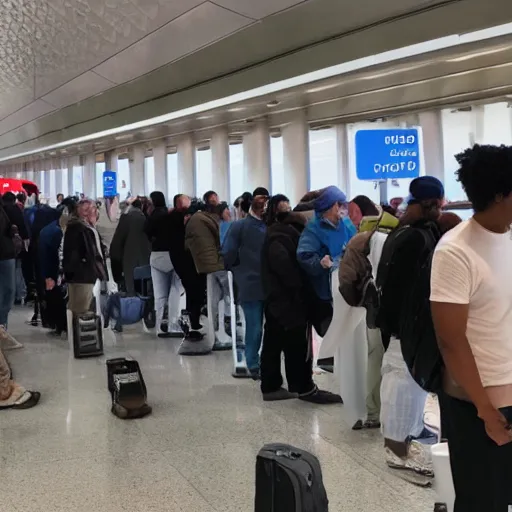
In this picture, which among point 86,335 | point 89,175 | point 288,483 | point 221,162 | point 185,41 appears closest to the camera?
point 288,483

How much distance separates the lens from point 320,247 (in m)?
4.83

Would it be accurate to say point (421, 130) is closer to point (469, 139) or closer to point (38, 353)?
point (469, 139)

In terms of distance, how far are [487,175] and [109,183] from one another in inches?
583

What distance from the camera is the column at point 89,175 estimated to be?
1794cm

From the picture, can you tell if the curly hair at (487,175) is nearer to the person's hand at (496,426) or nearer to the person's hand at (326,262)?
the person's hand at (496,426)

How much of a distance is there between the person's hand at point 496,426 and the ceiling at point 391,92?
3503 mm

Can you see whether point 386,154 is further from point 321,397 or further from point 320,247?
point 321,397

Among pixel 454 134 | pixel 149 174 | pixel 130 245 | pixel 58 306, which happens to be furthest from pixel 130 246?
pixel 149 174

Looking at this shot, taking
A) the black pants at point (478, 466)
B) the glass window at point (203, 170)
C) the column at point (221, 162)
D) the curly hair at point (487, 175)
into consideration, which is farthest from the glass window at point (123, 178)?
the black pants at point (478, 466)

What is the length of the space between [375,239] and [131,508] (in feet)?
6.49

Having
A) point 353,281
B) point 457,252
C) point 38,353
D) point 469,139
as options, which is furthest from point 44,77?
point 457,252

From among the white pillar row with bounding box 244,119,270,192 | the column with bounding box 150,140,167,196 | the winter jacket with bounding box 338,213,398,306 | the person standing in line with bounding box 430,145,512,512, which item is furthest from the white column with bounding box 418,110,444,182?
the column with bounding box 150,140,167,196

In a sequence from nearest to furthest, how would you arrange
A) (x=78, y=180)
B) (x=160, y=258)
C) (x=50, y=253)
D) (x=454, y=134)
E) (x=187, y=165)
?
(x=50, y=253) → (x=160, y=258) → (x=454, y=134) → (x=187, y=165) → (x=78, y=180)

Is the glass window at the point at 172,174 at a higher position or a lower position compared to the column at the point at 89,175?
lower
